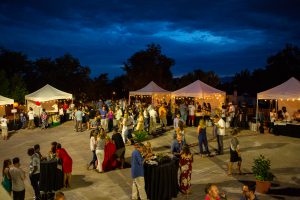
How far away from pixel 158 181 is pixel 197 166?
375 cm

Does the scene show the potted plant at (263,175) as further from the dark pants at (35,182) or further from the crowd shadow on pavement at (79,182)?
the dark pants at (35,182)

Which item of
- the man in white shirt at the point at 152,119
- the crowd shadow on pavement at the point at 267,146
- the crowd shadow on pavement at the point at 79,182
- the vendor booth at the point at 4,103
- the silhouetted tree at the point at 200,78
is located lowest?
the crowd shadow on pavement at the point at 79,182

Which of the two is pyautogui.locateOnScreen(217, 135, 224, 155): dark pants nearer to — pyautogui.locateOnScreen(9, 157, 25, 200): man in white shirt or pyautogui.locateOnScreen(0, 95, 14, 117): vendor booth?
pyautogui.locateOnScreen(9, 157, 25, 200): man in white shirt

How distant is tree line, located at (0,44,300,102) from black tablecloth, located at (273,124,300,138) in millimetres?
21293

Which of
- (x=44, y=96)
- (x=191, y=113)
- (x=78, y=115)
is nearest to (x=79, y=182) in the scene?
(x=78, y=115)

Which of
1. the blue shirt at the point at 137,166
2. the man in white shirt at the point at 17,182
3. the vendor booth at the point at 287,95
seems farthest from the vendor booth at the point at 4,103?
the blue shirt at the point at 137,166

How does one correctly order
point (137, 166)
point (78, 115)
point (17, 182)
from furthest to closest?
point (78, 115) → point (137, 166) → point (17, 182)

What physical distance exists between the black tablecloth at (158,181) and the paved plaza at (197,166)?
0.57 metres

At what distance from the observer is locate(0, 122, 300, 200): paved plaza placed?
9.12m

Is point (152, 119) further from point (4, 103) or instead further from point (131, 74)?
point (131, 74)

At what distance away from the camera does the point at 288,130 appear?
17219 mm

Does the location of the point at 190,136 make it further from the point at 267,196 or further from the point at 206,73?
the point at 206,73

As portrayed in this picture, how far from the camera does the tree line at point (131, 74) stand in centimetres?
3829

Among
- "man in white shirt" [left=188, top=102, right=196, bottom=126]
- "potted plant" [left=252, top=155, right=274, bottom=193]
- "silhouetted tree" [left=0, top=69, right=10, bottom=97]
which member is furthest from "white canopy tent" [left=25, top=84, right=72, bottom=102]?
"potted plant" [left=252, top=155, right=274, bottom=193]
